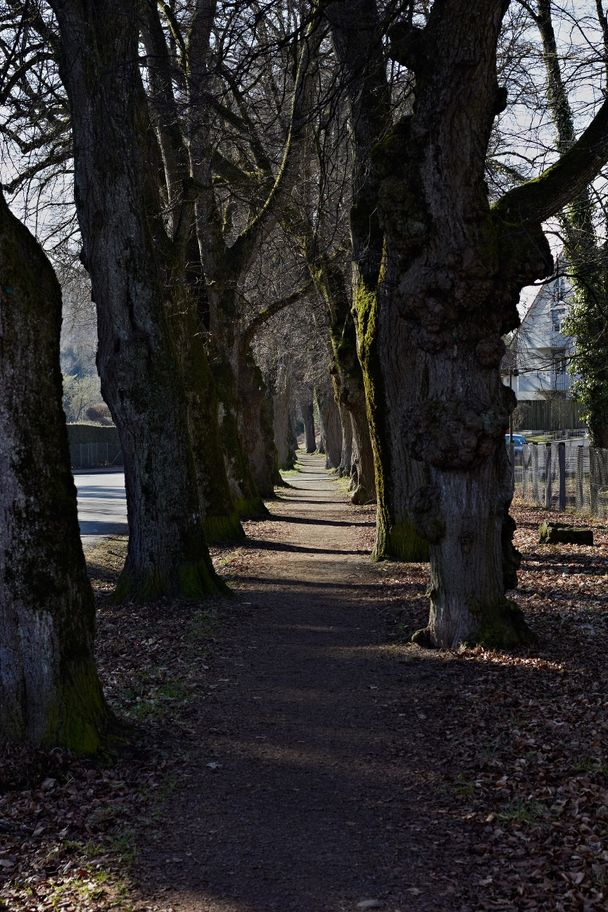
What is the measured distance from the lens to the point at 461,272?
29.6ft

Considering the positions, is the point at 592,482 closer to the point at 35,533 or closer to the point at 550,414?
the point at 35,533

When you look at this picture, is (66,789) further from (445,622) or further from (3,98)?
(3,98)

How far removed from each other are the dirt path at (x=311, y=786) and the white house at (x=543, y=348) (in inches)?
183

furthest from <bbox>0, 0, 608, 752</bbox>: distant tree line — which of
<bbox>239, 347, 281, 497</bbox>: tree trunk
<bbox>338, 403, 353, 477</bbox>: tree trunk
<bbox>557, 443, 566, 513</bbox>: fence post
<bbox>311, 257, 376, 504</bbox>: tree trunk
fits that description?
<bbox>338, 403, 353, 477</bbox>: tree trunk

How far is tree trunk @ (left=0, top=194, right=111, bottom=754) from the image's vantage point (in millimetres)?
6113

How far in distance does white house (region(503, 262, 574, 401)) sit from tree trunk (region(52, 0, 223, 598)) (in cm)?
486

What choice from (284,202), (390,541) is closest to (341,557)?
(390,541)

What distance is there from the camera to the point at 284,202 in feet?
66.0

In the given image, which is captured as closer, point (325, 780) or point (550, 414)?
point (325, 780)

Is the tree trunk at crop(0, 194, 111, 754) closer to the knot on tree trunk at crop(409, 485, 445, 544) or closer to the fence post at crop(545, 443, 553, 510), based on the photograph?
the knot on tree trunk at crop(409, 485, 445, 544)

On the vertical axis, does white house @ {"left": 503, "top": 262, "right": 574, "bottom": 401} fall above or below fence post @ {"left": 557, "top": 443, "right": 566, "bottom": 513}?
above

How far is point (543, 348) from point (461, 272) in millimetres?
28262

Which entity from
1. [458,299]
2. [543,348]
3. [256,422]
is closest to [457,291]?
[458,299]

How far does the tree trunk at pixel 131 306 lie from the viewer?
11.8 m
